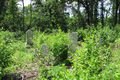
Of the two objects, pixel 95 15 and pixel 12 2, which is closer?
pixel 12 2

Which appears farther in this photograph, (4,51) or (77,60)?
(4,51)

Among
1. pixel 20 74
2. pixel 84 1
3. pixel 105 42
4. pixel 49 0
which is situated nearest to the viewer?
pixel 20 74

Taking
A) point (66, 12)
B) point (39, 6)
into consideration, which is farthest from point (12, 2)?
point (66, 12)

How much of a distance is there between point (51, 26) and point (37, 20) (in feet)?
9.96

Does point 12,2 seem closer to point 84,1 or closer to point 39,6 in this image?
point 39,6

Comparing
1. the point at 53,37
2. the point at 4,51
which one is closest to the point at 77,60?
the point at 53,37

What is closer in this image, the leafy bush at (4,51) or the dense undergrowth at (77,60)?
the dense undergrowth at (77,60)

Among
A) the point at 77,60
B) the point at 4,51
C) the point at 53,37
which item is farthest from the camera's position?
the point at 53,37

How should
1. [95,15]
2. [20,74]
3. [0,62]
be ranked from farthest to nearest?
1. [95,15]
2. [20,74]
3. [0,62]

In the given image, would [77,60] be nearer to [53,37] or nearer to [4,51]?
[53,37]

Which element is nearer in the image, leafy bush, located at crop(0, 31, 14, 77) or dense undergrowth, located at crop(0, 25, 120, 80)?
dense undergrowth, located at crop(0, 25, 120, 80)

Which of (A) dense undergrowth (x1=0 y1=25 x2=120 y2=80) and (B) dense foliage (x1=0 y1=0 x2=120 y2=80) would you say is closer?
(A) dense undergrowth (x1=0 y1=25 x2=120 y2=80)

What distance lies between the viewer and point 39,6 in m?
21.0

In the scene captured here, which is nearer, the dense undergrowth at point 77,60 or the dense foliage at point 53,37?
the dense undergrowth at point 77,60
